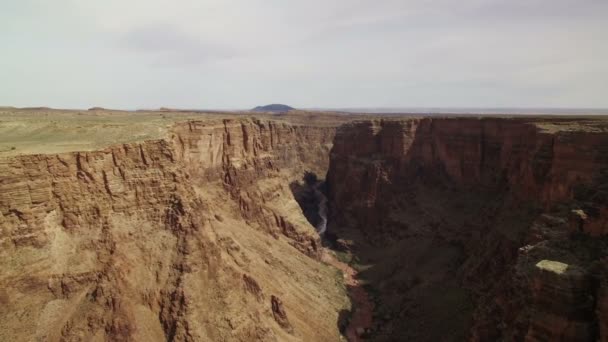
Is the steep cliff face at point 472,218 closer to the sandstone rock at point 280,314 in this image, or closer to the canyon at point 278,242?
the canyon at point 278,242

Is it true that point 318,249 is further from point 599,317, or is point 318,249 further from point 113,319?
point 599,317

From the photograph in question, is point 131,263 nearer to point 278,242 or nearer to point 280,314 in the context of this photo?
point 280,314

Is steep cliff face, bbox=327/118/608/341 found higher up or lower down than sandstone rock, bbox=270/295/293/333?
higher up

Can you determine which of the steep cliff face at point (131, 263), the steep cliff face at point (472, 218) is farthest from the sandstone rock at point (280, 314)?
Result: the steep cliff face at point (472, 218)

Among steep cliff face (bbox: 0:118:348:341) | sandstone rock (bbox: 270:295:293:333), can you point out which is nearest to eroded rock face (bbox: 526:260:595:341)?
steep cliff face (bbox: 0:118:348:341)

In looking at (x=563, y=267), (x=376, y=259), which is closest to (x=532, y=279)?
(x=563, y=267)

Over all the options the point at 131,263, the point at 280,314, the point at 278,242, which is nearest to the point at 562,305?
the point at 280,314

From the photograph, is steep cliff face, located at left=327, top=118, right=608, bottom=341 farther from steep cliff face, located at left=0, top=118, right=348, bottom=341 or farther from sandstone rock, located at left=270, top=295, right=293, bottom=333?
steep cliff face, located at left=0, top=118, right=348, bottom=341
